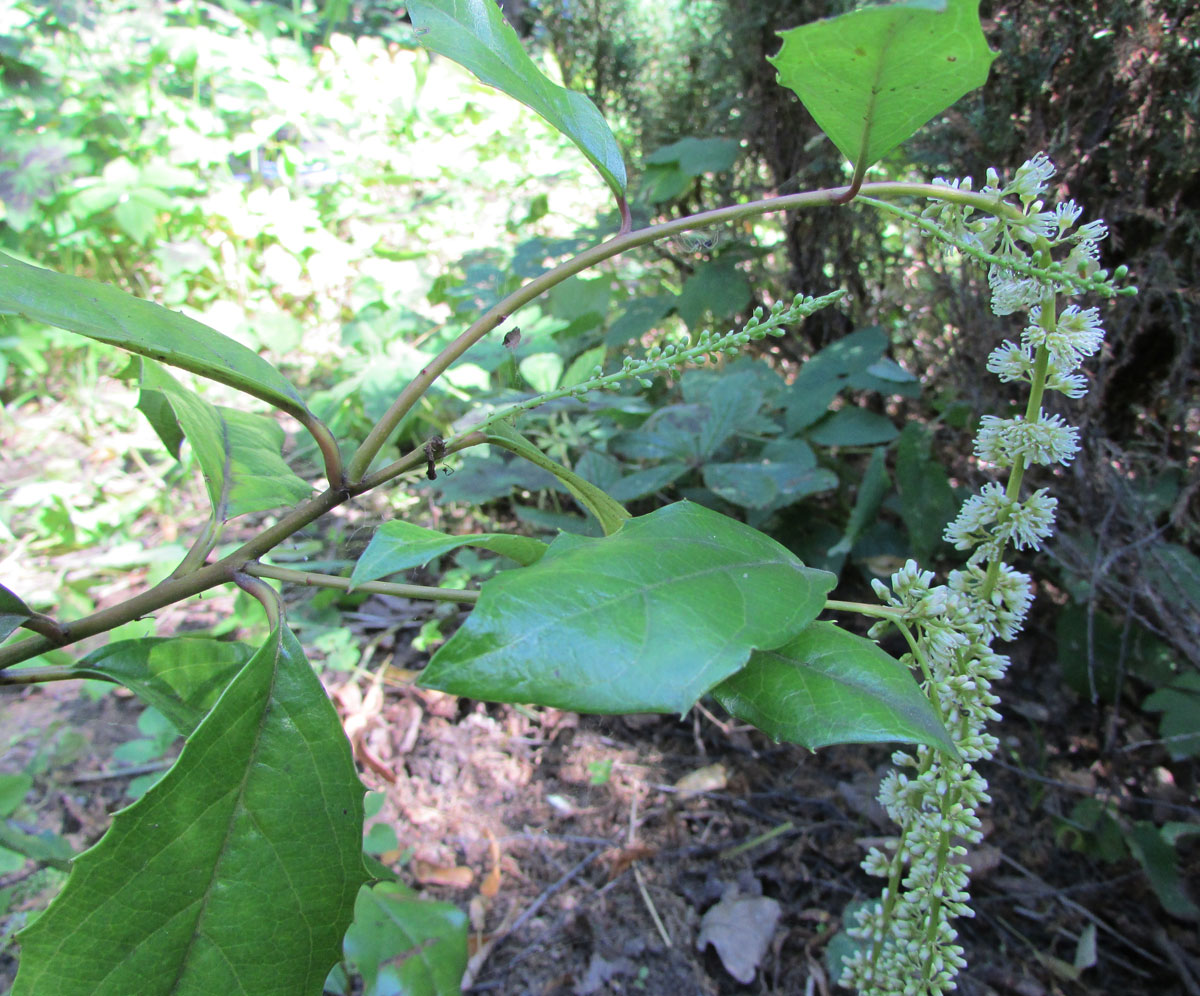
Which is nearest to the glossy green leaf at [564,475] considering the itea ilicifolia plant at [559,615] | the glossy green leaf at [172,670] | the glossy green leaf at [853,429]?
the itea ilicifolia plant at [559,615]

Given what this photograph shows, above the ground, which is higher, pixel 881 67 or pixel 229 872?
pixel 881 67

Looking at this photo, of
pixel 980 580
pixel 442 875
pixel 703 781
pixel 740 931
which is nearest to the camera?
pixel 980 580

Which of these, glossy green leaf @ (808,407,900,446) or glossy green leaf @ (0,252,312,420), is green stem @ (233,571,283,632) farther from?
glossy green leaf @ (808,407,900,446)

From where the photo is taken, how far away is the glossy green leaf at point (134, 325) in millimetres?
521

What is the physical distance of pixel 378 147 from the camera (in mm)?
4105

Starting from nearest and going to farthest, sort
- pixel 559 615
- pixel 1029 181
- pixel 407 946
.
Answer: pixel 559 615 < pixel 1029 181 < pixel 407 946

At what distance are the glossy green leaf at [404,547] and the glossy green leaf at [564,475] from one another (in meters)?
0.09

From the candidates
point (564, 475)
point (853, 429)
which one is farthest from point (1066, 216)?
point (853, 429)

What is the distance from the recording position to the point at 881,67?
54 centimetres

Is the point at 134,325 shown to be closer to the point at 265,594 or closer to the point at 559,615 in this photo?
the point at 265,594

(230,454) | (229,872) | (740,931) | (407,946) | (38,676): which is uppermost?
(230,454)

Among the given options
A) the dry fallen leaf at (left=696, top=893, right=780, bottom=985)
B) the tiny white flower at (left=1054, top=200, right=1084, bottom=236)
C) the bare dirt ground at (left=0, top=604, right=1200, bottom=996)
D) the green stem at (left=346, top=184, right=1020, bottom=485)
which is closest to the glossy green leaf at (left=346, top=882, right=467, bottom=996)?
the bare dirt ground at (left=0, top=604, right=1200, bottom=996)

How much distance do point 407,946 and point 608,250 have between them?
38.9 inches

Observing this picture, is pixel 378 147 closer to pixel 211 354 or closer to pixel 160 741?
pixel 160 741
